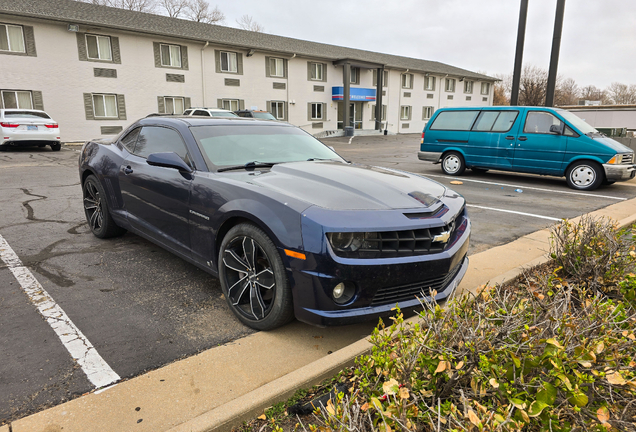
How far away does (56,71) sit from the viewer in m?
22.5

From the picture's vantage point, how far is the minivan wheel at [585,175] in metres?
9.62

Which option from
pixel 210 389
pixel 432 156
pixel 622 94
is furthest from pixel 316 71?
pixel 622 94

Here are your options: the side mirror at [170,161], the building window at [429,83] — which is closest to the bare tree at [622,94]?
the building window at [429,83]

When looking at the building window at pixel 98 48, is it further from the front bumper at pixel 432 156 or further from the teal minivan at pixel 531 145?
the teal minivan at pixel 531 145

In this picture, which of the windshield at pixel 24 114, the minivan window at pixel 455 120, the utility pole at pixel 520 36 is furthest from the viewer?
the windshield at pixel 24 114

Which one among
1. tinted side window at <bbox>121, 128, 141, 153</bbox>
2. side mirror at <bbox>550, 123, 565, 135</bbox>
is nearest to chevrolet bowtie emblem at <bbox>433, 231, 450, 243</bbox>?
tinted side window at <bbox>121, 128, 141, 153</bbox>

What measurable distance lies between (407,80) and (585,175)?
34179mm

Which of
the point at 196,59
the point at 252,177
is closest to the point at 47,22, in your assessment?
the point at 196,59

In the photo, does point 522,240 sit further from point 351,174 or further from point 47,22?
point 47,22

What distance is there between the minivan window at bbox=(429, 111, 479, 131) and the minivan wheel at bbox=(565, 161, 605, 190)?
8.94 feet

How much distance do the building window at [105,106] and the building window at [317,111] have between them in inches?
583

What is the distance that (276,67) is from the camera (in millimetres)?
31500

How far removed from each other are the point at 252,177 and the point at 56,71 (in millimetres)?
24332

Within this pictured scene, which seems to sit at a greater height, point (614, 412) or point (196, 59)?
point (196, 59)
